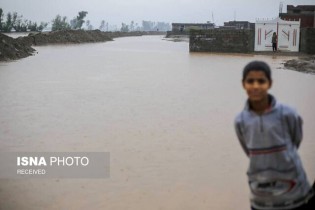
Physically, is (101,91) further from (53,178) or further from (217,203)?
(217,203)

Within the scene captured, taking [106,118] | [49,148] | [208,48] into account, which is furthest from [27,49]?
[49,148]

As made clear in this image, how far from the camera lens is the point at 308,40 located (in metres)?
21.2

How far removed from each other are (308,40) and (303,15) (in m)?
9.60

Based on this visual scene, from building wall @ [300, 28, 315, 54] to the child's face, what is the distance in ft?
68.8

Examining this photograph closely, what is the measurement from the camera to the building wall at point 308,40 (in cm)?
2092

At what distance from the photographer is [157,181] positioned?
13.4 feet

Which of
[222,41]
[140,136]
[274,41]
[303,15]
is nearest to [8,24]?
[222,41]

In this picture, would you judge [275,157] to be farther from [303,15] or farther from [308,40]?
[303,15]

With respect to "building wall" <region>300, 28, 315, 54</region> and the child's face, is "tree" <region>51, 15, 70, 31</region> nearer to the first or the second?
"building wall" <region>300, 28, 315, 54</region>

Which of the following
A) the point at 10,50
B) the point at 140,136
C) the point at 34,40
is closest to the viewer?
the point at 140,136

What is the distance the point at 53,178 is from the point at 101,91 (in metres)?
5.66

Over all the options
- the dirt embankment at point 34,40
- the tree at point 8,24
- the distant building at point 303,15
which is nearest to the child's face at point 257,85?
the dirt embankment at point 34,40

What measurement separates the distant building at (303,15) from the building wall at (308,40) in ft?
26.0

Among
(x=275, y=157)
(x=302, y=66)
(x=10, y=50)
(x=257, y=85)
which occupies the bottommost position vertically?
(x=302, y=66)
